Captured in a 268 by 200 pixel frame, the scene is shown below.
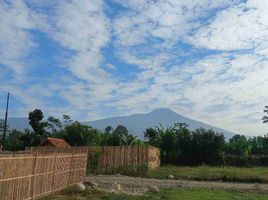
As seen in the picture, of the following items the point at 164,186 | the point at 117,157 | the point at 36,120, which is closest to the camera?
the point at 164,186

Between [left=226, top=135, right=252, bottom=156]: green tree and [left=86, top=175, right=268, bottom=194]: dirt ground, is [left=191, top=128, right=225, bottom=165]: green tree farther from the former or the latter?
[left=86, top=175, right=268, bottom=194]: dirt ground

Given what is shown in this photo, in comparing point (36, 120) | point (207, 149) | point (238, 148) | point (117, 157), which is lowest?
point (117, 157)

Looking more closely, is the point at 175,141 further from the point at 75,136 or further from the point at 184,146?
the point at 75,136

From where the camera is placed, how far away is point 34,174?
1639cm

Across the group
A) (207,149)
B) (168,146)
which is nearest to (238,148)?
(207,149)

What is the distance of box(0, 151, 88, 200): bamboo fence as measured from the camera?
13.8 metres

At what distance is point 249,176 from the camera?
35781 millimetres

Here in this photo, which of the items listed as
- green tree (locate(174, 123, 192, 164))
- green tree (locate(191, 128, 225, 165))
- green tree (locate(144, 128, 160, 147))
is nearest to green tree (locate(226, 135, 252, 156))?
green tree (locate(191, 128, 225, 165))

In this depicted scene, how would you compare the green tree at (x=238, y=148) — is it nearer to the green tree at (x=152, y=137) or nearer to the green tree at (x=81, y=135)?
the green tree at (x=152, y=137)

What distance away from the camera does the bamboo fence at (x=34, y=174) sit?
45.2ft

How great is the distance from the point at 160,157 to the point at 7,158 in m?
41.4

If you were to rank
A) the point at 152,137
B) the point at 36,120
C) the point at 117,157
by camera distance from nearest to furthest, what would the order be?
1. the point at 117,157
2. the point at 152,137
3. the point at 36,120

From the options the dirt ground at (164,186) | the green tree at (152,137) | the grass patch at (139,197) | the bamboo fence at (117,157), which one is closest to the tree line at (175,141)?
the green tree at (152,137)

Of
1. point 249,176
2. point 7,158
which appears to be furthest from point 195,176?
point 7,158
